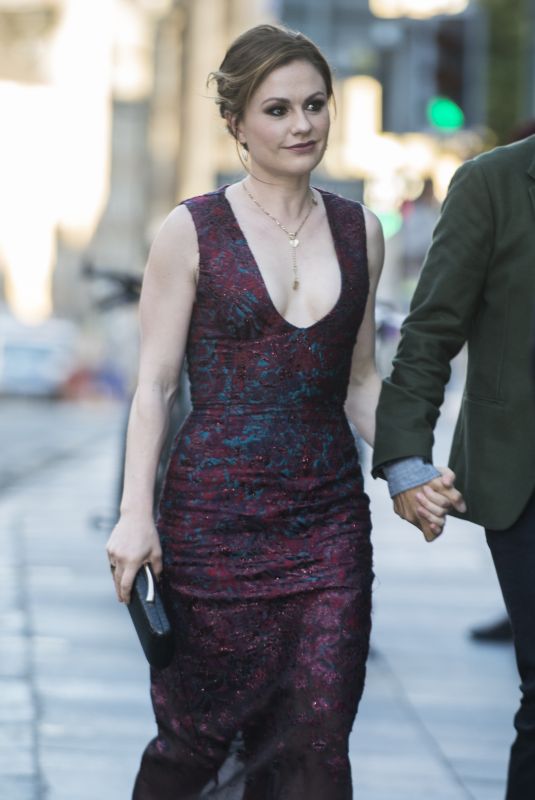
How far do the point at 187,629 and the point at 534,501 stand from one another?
2.65 ft

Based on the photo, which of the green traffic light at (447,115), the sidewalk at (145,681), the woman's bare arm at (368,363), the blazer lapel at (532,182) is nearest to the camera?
the blazer lapel at (532,182)

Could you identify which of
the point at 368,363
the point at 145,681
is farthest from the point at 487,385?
the point at 145,681

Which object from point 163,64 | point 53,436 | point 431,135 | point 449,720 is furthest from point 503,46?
point 449,720

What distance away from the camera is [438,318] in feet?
13.6

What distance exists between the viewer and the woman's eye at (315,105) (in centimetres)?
417

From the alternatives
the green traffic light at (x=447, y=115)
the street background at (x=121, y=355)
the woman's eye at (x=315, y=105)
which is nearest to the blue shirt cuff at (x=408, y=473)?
the woman's eye at (x=315, y=105)

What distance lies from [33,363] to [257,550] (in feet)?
77.2

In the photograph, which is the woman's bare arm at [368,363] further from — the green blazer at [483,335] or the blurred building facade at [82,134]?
the blurred building facade at [82,134]

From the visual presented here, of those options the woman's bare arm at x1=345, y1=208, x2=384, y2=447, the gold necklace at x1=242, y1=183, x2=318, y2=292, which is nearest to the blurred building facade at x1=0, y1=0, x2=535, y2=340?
the woman's bare arm at x1=345, y1=208, x2=384, y2=447

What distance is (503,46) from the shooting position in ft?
225

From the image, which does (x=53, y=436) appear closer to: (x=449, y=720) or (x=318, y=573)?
(x=449, y=720)

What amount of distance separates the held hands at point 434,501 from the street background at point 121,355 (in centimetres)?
98

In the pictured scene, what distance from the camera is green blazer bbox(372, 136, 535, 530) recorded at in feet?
13.3

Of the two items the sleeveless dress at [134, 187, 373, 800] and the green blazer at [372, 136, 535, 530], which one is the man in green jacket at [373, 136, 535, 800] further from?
the sleeveless dress at [134, 187, 373, 800]
